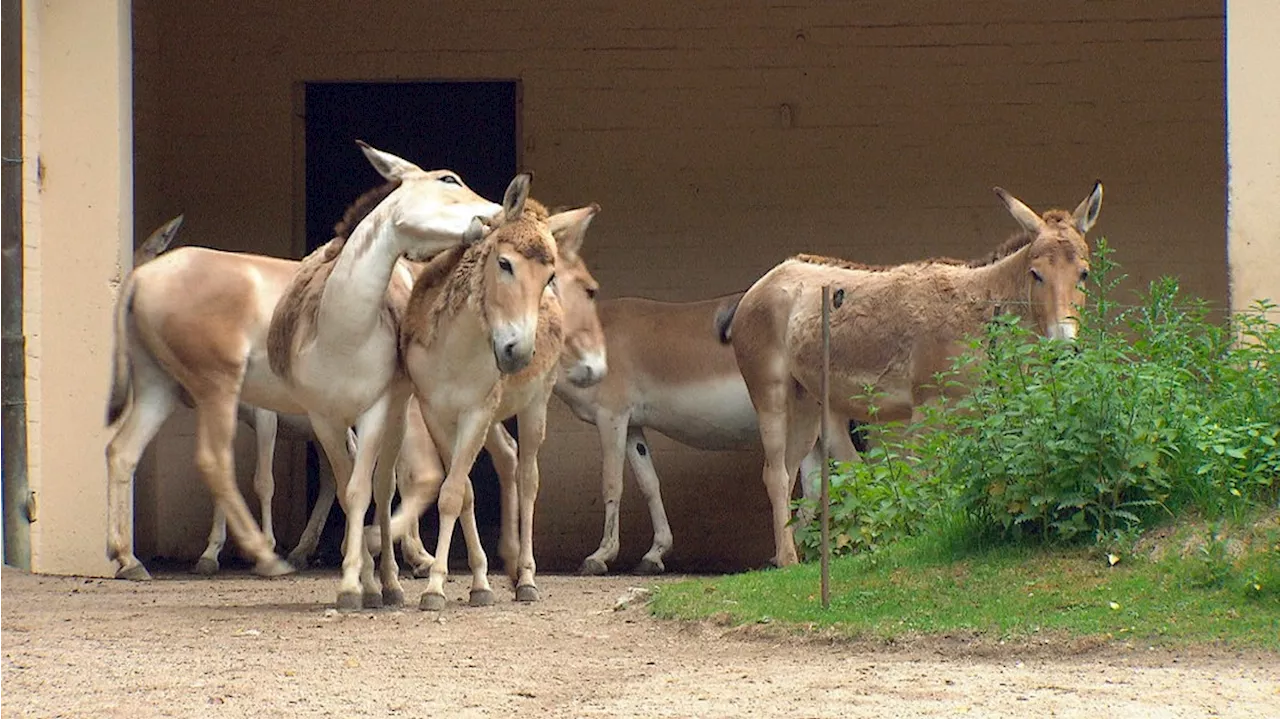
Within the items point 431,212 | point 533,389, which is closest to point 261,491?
point 533,389

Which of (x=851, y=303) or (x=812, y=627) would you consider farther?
(x=851, y=303)

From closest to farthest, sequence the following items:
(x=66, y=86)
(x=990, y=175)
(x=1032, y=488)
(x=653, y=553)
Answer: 1. (x=1032, y=488)
2. (x=66, y=86)
3. (x=653, y=553)
4. (x=990, y=175)

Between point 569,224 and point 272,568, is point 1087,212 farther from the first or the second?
point 272,568

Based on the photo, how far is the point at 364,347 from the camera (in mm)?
8719

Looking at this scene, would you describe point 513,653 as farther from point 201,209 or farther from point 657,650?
point 201,209

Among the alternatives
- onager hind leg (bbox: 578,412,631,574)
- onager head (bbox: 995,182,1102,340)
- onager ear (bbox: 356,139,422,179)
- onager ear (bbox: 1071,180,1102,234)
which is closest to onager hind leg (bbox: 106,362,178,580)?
onager ear (bbox: 356,139,422,179)

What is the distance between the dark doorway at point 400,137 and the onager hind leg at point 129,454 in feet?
11.6

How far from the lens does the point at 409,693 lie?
Answer: 6.14 metres

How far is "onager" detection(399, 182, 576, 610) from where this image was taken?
823cm

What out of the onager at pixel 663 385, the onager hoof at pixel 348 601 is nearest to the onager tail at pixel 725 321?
the onager at pixel 663 385

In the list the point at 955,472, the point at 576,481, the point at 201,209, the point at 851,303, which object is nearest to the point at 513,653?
the point at 955,472

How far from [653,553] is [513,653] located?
5.82 meters

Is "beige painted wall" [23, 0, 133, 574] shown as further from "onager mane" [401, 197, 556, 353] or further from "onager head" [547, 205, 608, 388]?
"onager mane" [401, 197, 556, 353]

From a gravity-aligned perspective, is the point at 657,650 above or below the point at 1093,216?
below
